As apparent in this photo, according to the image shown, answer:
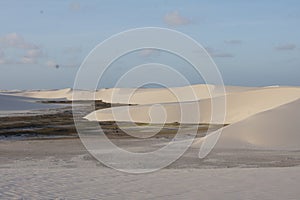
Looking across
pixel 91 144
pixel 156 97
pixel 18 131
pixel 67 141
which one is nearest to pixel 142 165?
pixel 91 144

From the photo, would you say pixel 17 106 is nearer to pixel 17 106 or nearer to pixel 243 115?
pixel 17 106

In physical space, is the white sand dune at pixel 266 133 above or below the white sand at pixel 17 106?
above

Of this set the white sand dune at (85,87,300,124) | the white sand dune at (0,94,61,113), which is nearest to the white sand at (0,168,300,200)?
the white sand dune at (85,87,300,124)

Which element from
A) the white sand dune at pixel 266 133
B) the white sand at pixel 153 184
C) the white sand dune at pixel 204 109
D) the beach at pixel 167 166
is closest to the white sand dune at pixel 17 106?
the white sand dune at pixel 204 109

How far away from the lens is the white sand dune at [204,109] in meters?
48.1

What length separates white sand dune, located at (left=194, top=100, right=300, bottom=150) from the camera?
26625mm

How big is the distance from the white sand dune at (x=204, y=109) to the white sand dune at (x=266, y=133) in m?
14.7

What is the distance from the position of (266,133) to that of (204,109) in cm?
2257

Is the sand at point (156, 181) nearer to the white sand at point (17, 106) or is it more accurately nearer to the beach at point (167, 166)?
the beach at point (167, 166)

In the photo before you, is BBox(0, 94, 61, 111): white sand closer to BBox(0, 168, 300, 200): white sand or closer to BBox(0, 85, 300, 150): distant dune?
BBox(0, 85, 300, 150): distant dune

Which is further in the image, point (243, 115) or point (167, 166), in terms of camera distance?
point (243, 115)

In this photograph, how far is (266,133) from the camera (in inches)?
1118

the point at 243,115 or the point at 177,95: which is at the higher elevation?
the point at 243,115

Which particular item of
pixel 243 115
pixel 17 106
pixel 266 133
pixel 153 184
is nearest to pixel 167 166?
pixel 153 184
